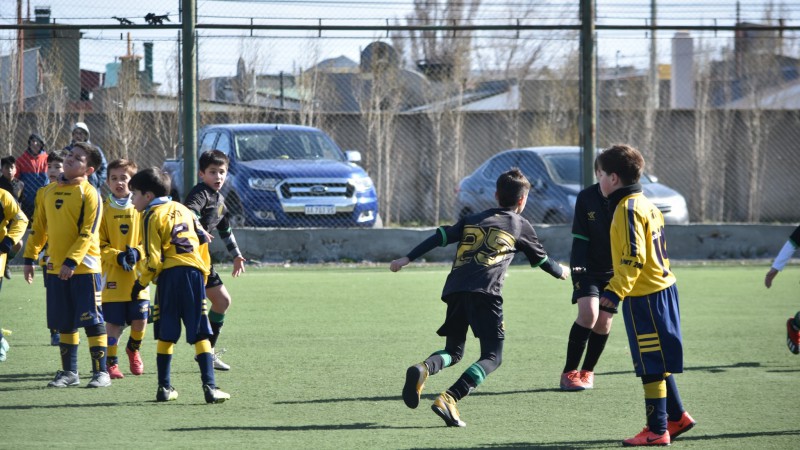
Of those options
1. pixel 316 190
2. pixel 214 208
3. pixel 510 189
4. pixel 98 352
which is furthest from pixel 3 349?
pixel 316 190

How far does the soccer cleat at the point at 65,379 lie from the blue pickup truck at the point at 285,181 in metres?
7.24

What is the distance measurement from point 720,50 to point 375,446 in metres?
22.1

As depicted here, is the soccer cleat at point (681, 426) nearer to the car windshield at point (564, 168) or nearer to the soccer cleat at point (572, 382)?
the soccer cleat at point (572, 382)

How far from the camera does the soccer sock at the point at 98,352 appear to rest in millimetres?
7246

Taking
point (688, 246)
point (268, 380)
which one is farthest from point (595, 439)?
point (688, 246)

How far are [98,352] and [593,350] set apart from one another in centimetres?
328

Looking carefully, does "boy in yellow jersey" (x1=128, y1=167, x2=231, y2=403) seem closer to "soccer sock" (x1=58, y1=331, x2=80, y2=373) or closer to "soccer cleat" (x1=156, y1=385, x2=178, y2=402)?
"soccer cleat" (x1=156, y1=385, x2=178, y2=402)

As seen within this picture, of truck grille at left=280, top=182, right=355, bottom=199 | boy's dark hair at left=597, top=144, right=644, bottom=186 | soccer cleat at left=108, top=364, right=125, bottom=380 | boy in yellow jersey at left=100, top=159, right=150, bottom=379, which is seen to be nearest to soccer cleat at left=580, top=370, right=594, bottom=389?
boy's dark hair at left=597, top=144, right=644, bottom=186

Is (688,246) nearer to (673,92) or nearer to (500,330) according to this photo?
(500,330)

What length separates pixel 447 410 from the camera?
19.4 ft

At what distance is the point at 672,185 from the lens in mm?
22531

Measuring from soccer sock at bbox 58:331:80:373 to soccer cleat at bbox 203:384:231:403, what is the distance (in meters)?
1.19

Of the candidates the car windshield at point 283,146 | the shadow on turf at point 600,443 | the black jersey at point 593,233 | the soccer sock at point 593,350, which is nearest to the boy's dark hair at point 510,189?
the black jersey at point 593,233

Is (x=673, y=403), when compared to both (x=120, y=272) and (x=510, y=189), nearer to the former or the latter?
(x=510, y=189)
